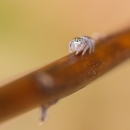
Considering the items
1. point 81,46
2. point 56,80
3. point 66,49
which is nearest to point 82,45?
point 81,46

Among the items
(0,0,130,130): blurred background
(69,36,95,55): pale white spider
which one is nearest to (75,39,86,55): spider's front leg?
(69,36,95,55): pale white spider

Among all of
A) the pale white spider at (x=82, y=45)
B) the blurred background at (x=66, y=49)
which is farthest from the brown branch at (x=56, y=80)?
the blurred background at (x=66, y=49)

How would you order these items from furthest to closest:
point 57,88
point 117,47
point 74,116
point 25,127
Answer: point 74,116, point 25,127, point 117,47, point 57,88

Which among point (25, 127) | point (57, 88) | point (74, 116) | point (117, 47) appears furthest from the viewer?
point (74, 116)

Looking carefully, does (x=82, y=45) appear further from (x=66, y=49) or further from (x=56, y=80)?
(x=66, y=49)

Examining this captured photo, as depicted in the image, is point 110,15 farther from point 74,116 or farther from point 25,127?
point 25,127

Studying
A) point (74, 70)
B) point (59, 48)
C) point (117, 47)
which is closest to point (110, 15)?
point (59, 48)

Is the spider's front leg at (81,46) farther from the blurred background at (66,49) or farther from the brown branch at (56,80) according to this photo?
the blurred background at (66,49)
